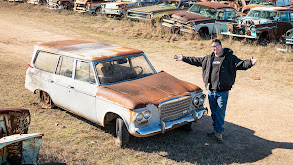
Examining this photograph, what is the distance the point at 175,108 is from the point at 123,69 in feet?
4.44

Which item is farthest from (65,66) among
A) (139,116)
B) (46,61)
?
(139,116)

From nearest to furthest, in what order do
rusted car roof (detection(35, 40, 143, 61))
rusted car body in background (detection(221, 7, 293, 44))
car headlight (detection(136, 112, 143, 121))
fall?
car headlight (detection(136, 112, 143, 121))
rusted car roof (detection(35, 40, 143, 61))
rusted car body in background (detection(221, 7, 293, 44))

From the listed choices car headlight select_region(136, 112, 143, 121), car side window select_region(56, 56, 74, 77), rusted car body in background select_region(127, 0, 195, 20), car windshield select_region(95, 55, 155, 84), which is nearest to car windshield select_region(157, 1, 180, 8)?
rusted car body in background select_region(127, 0, 195, 20)

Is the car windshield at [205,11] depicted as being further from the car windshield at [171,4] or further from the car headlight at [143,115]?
the car headlight at [143,115]

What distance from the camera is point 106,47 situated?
6977mm

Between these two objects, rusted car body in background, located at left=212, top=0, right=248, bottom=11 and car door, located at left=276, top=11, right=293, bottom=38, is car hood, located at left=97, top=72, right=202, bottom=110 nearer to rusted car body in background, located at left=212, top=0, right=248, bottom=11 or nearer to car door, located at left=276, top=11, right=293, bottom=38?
car door, located at left=276, top=11, right=293, bottom=38

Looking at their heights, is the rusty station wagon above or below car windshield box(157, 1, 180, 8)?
below

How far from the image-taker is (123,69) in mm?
6375

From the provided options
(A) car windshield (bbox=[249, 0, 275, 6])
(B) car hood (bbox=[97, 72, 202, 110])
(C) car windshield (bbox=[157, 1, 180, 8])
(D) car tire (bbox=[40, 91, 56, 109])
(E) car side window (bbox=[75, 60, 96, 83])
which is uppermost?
(A) car windshield (bbox=[249, 0, 275, 6])

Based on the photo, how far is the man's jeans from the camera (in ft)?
19.2

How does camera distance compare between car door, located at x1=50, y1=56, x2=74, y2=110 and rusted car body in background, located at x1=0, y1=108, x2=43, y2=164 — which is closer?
rusted car body in background, located at x1=0, y1=108, x2=43, y2=164

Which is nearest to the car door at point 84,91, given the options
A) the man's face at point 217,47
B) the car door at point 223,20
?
the man's face at point 217,47

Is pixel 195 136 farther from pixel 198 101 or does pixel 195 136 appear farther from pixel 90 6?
pixel 90 6

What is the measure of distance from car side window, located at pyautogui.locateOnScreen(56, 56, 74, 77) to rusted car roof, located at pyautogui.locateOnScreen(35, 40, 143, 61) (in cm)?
10
